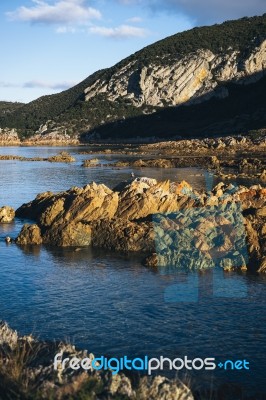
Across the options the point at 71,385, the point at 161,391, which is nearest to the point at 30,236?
the point at 71,385

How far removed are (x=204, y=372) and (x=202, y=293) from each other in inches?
386

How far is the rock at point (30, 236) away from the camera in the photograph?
43.7 m

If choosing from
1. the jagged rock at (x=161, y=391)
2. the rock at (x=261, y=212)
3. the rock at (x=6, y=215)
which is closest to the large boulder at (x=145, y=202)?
the rock at (x=261, y=212)

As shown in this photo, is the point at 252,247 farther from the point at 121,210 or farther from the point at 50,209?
the point at 50,209

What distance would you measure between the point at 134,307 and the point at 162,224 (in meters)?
15.8

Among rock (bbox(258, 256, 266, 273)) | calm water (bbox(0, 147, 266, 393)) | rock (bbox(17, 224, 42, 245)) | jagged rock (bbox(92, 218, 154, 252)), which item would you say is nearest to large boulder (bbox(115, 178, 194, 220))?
jagged rock (bbox(92, 218, 154, 252))

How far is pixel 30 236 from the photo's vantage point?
1731 inches

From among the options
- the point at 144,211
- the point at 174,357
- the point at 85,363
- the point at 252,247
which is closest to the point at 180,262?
the point at 252,247

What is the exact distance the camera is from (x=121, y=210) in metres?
48.5

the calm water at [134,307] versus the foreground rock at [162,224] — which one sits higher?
the foreground rock at [162,224]

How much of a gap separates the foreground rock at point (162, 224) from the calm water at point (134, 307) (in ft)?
7.45

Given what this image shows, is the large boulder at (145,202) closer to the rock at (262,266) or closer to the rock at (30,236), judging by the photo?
the rock at (30,236)

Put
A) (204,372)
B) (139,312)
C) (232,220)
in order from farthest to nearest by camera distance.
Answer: (232,220) → (139,312) → (204,372)

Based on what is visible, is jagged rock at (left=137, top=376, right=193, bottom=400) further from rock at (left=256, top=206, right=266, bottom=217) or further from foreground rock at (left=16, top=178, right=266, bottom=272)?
rock at (left=256, top=206, right=266, bottom=217)
